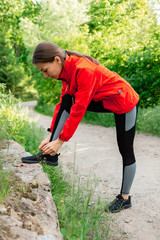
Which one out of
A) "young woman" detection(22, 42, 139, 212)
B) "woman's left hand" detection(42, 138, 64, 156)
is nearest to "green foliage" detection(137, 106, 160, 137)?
"young woman" detection(22, 42, 139, 212)

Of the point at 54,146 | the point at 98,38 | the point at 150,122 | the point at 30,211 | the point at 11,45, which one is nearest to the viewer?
the point at 30,211

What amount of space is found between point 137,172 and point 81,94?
7.68 ft

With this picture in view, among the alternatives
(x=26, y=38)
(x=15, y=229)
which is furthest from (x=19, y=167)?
(x=26, y=38)

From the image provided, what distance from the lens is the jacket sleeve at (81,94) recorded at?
2045mm

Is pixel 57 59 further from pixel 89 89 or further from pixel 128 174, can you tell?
pixel 128 174

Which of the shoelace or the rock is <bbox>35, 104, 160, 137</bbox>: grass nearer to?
the shoelace

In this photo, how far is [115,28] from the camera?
47.8ft

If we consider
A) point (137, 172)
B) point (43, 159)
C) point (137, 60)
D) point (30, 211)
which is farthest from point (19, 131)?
point (137, 60)

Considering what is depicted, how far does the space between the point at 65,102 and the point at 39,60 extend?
0.52m

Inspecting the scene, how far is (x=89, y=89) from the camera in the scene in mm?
2072

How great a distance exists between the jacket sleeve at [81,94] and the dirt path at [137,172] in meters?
0.33

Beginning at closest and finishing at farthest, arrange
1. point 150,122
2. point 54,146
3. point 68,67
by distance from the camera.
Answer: point 68,67, point 54,146, point 150,122

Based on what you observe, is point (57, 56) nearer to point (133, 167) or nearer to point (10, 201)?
point (10, 201)

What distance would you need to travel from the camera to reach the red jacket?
207 centimetres
